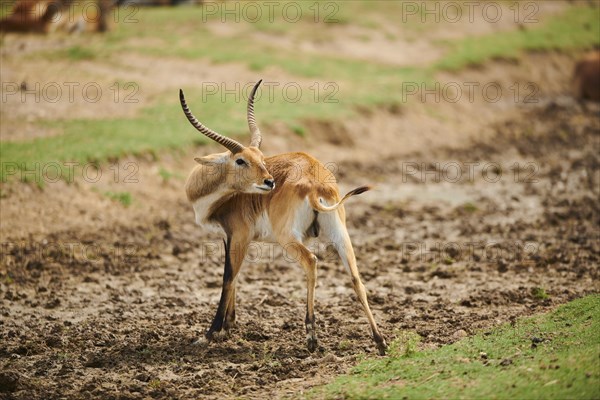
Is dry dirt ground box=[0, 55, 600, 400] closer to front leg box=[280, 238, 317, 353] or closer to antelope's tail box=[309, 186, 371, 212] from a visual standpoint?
front leg box=[280, 238, 317, 353]

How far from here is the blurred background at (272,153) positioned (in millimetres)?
8375

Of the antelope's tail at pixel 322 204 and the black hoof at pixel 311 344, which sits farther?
the black hoof at pixel 311 344

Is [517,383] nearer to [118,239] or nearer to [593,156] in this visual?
[118,239]

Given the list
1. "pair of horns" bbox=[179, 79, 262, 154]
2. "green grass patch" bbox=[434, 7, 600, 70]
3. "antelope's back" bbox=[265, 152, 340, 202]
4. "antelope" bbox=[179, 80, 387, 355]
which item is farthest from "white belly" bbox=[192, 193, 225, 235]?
"green grass patch" bbox=[434, 7, 600, 70]

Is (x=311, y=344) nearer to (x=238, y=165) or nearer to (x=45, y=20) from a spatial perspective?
(x=238, y=165)

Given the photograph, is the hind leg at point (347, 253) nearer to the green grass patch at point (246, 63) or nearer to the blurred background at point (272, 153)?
the blurred background at point (272, 153)

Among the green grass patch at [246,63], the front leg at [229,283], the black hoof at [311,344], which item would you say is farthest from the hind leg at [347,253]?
the green grass patch at [246,63]

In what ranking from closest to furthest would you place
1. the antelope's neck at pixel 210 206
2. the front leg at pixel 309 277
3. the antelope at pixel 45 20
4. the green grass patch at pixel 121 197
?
1. the front leg at pixel 309 277
2. the antelope's neck at pixel 210 206
3. the green grass patch at pixel 121 197
4. the antelope at pixel 45 20

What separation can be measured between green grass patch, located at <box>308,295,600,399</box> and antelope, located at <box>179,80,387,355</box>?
666 millimetres

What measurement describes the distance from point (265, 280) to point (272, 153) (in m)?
5.30

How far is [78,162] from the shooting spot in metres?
13.0

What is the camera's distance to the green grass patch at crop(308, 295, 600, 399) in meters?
6.11

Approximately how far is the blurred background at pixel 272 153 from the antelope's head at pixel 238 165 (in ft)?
4.99

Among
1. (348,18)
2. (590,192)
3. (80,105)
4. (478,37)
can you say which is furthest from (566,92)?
(80,105)
